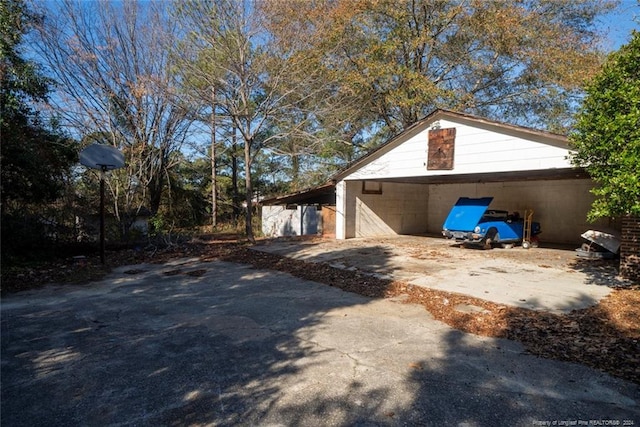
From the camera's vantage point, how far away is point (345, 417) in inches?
101

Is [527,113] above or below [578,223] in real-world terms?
above

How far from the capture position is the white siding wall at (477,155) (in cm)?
880

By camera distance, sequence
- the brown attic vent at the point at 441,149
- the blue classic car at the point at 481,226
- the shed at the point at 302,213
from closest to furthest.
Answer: the brown attic vent at the point at 441,149, the blue classic car at the point at 481,226, the shed at the point at 302,213

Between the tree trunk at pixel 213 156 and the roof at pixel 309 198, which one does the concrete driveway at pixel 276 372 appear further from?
the roof at pixel 309 198

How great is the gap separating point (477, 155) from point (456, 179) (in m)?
5.29

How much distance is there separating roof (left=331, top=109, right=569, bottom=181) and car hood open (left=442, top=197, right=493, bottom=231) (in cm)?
307

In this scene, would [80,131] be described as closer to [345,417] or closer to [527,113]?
[345,417]

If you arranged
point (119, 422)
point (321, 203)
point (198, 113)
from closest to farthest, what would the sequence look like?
1. point (119, 422)
2. point (198, 113)
3. point (321, 203)

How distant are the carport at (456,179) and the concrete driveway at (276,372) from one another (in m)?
6.05

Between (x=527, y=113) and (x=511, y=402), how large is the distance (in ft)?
54.6

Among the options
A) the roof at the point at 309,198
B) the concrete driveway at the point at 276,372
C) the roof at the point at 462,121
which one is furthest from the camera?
the roof at the point at 309,198

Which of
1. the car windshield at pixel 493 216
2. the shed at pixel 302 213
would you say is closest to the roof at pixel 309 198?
the shed at pixel 302 213

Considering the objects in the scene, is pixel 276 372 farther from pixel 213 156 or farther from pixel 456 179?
pixel 213 156

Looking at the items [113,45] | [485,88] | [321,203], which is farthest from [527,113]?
[113,45]
